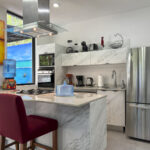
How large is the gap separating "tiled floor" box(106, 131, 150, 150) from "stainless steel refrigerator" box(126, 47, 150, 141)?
12cm

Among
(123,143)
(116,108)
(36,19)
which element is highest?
(36,19)

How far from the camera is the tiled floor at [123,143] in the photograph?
8.19 feet

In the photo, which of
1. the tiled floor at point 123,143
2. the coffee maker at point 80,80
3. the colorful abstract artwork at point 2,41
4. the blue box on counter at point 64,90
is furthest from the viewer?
the coffee maker at point 80,80

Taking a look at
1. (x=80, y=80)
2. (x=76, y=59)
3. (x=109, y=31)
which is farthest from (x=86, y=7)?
(x=80, y=80)

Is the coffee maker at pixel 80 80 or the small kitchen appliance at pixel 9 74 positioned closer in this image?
the small kitchen appliance at pixel 9 74

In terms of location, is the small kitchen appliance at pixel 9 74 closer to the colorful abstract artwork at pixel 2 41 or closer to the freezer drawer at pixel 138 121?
the colorful abstract artwork at pixel 2 41

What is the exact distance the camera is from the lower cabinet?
3158mm

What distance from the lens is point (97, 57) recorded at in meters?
3.71

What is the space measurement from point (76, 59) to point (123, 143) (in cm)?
234

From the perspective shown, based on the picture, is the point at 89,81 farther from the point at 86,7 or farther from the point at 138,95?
the point at 86,7

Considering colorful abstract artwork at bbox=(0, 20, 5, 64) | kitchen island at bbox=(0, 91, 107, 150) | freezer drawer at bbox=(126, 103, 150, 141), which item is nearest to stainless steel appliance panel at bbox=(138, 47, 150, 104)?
freezer drawer at bbox=(126, 103, 150, 141)

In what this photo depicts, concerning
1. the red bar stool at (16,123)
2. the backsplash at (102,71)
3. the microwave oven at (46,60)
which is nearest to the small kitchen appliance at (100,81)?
the backsplash at (102,71)

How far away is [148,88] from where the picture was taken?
2.69m

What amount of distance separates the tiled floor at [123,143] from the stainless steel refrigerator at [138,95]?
4.7 inches
